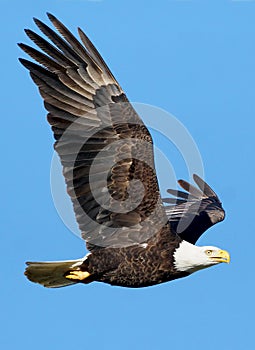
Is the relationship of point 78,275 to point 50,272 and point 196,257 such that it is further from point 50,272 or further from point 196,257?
point 196,257

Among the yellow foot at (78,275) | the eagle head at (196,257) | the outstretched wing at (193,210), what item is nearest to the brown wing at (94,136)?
the eagle head at (196,257)

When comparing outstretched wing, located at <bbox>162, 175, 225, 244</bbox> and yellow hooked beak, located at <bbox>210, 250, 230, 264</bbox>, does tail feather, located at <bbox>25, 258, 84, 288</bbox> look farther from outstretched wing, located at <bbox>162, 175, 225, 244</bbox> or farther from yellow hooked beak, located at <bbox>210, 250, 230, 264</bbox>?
outstretched wing, located at <bbox>162, 175, 225, 244</bbox>

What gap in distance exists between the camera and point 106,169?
37.7 ft

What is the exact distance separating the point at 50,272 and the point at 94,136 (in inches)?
68.7

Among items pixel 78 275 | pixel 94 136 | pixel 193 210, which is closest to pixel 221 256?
pixel 78 275

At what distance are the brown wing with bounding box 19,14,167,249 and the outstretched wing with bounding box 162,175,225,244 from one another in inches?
71.0

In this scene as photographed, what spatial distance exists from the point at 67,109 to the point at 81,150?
18.2 inches

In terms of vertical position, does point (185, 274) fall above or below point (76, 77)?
below

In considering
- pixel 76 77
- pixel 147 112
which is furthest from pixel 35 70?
pixel 147 112

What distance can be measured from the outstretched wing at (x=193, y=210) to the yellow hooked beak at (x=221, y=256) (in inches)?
50.0

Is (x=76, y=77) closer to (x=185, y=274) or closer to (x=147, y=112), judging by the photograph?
(x=147, y=112)

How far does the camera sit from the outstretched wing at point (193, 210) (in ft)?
44.4

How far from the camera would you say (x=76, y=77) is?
38.2ft

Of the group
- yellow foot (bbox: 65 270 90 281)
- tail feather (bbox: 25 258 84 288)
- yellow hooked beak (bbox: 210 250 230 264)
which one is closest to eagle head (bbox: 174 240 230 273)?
yellow hooked beak (bbox: 210 250 230 264)
